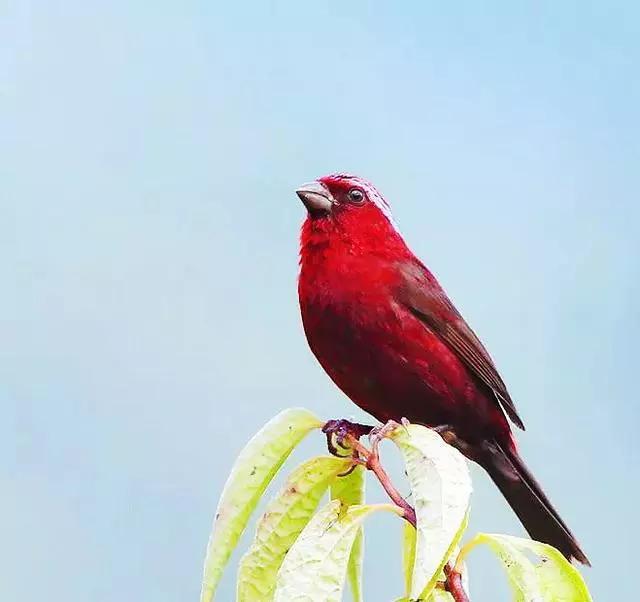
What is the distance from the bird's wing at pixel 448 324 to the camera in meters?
2.31

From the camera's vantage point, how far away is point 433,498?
4.22ft

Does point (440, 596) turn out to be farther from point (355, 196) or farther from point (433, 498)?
point (355, 196)

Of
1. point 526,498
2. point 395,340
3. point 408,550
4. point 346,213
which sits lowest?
point 526,498

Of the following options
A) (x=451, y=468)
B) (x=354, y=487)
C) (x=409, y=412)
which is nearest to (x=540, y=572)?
(x=451, y=468)

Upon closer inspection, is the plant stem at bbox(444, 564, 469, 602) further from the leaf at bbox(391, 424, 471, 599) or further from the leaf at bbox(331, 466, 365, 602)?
the leaf at bbox(331, 466, 365, 602)

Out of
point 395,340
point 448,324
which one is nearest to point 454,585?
point 395,340

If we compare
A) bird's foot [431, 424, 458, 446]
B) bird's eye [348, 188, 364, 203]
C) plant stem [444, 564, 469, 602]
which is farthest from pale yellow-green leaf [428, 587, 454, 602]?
bird's eye [348, 188, 364, 203]

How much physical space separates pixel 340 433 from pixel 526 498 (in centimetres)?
81

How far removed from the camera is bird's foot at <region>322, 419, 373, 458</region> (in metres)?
1.73

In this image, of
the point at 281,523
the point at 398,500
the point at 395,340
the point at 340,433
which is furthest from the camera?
the point at 395,340

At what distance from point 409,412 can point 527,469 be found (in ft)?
1.29

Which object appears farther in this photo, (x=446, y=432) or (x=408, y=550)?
(x=446, y=432)

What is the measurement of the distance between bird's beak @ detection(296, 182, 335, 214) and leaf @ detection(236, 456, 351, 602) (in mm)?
866

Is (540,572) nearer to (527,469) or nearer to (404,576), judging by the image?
(404,576)
